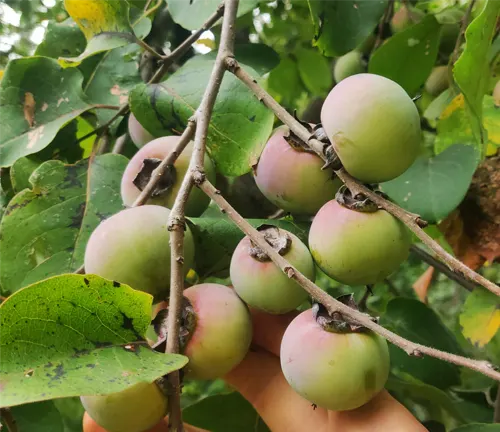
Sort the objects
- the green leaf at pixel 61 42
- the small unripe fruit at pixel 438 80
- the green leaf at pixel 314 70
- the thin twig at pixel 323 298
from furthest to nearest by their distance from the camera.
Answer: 1. the green leaf at pixel 314 70
2. the small unripe fruit at pixel 438 80
3. the green leaf at pixel 61 42
4. the thin twig at pixel 323 298

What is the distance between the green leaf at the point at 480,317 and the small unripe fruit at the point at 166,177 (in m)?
0.38

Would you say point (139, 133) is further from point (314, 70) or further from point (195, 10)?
point (314, 70)

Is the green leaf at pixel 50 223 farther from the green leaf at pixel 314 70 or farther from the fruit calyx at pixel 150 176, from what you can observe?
the green leaf at pixel 314 70

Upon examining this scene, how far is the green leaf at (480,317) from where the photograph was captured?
2.36 ft

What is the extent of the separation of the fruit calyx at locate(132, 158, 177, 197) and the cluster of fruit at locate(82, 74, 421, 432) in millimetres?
61

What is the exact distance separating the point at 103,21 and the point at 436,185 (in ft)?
1.49

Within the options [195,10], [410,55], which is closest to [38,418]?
[195,10]

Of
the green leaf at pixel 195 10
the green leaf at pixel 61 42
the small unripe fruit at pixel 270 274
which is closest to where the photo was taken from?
the small unripe fruit at pixel 270 274

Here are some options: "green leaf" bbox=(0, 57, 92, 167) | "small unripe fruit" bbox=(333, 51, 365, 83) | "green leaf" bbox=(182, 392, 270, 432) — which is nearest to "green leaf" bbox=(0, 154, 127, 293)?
"green leaf" bbox=(0, 57, 92, 167)

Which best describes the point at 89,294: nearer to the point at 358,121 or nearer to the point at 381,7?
the point at 358,121

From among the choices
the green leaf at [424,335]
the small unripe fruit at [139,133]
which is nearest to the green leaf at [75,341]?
the small unripe fruit at [139,133]

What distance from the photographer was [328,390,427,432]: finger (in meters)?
0.49

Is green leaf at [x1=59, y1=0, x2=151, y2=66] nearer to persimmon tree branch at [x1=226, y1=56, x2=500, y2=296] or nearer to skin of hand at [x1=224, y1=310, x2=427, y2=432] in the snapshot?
persimmon tree branch at [x1=226, y1=56, x2=500, y2=296]

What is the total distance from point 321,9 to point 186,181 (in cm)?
31
